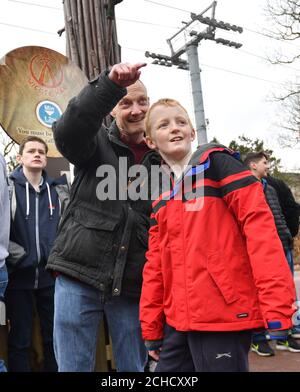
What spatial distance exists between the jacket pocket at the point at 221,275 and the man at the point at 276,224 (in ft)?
8.78

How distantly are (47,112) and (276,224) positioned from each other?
2.34 m

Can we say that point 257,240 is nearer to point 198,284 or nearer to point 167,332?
point 198,284

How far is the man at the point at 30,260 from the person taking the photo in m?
3.06

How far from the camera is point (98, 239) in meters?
1.92

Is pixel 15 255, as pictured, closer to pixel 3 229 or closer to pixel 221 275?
pixel 3 229

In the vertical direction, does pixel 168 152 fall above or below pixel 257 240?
above

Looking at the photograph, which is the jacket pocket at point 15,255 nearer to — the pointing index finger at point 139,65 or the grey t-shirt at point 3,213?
the grey t-shirt at point 3,213

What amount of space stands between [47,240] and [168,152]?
1.55 meters

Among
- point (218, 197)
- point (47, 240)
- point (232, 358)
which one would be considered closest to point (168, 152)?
point (218, 197)

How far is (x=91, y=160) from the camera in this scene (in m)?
1.99

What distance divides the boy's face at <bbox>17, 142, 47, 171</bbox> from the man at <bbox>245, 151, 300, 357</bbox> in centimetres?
195

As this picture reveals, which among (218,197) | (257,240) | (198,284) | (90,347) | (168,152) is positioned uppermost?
(168,152)

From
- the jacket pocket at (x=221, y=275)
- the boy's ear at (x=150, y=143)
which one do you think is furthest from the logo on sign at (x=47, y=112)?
the jacket pocket at (x=221, y=275)

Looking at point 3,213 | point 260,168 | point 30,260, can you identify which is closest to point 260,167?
point 260,168
